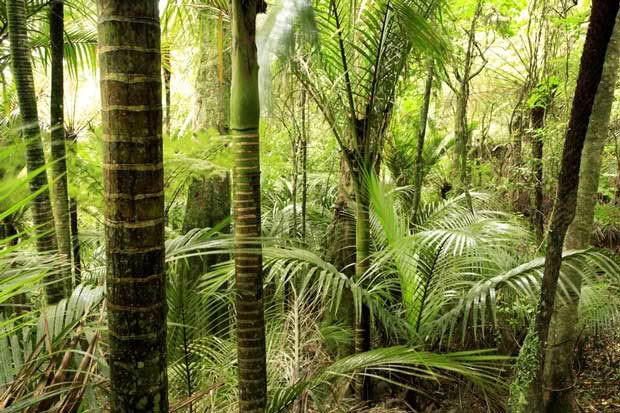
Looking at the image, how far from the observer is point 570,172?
73.5 inches

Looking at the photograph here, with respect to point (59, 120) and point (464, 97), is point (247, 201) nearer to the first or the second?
point (59, 120)

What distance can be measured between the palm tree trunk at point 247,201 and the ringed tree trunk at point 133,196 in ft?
2.65

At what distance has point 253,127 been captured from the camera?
1831mm

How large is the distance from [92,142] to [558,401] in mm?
3985

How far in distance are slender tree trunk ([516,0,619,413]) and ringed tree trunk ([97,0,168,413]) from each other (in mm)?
1636

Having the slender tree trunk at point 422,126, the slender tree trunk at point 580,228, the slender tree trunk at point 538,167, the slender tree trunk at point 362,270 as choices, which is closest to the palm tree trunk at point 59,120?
the slender tree trunk at point 362,270

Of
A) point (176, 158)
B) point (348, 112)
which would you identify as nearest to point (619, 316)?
point (348, 112)

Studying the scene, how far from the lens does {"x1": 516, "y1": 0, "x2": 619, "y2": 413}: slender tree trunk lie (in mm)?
1679

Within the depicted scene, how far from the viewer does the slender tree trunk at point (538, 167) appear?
578 centimetres

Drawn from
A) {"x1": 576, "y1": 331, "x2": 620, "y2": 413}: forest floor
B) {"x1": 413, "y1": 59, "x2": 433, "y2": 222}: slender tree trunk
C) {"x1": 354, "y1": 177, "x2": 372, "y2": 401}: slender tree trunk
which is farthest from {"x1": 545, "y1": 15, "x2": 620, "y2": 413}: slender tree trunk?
{"x1": 413, "y1": 59, "x2": 433, "y2": 222}: slender tree trunk

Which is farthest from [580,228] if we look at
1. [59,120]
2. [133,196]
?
[59,120]

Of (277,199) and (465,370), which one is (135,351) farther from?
(277,199)

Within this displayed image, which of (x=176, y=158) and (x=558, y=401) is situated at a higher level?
(x=176, y=158)

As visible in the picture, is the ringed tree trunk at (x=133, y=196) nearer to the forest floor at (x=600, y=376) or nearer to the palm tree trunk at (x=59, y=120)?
the palm tree trunk at (x=59, y=120)
